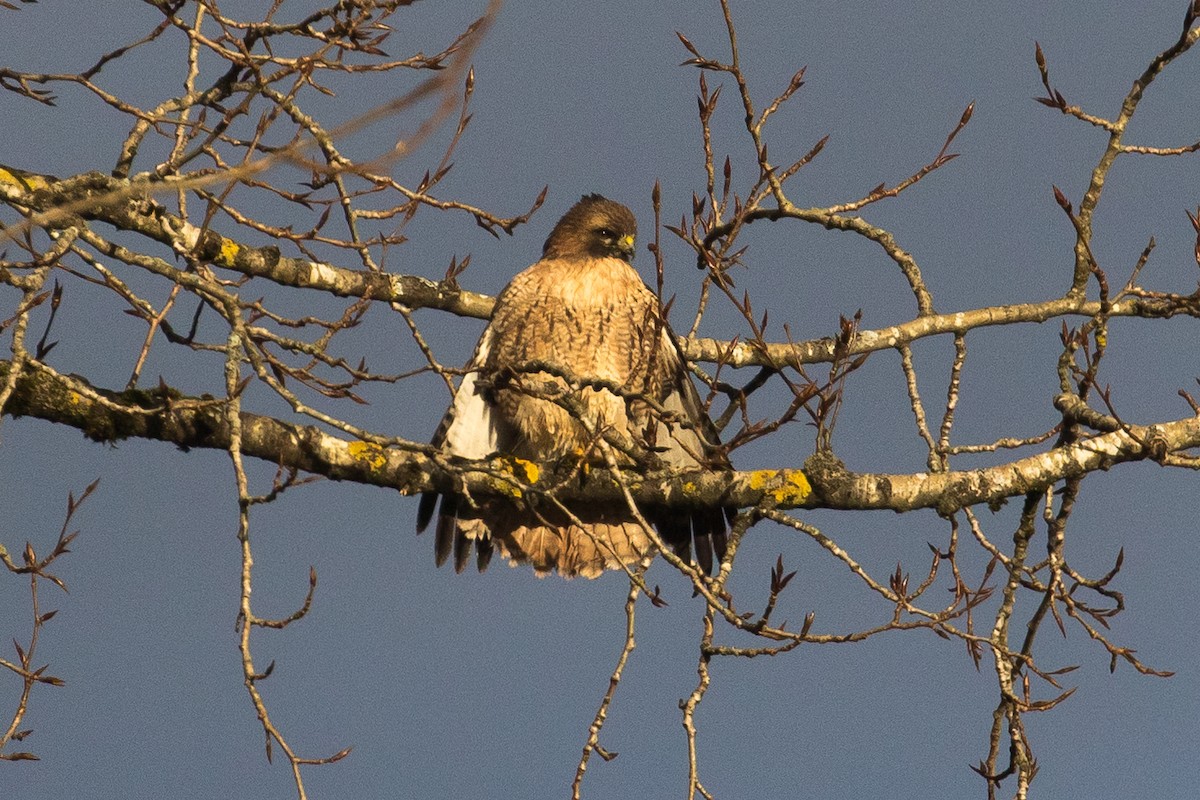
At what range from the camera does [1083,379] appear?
16.7 ft

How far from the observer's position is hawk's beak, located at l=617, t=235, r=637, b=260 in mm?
7258

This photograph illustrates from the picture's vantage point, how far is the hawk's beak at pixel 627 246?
7.26 m

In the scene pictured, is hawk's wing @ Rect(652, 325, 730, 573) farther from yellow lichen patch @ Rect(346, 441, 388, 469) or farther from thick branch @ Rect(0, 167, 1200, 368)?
yellow lichen patch @ Rect(346, 441, 388, 469)

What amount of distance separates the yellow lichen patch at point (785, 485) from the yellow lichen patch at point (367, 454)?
4.84 ft

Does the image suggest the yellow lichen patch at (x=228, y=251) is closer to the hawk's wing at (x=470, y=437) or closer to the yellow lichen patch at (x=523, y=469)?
the hawk's wing at (x=470, y=437)

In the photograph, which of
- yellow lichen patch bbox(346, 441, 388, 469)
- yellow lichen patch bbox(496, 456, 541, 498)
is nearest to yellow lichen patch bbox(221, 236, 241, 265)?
yellow lichen patch bbox(346, 441, 388, 469)

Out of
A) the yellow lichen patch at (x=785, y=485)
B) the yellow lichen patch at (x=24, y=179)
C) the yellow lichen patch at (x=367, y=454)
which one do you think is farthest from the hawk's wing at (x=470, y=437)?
the yellow lichen patch at (x=24, y=179)

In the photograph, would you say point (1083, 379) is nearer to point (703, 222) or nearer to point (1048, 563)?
point (1048, 563)

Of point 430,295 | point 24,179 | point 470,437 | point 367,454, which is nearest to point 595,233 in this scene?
point 430,295

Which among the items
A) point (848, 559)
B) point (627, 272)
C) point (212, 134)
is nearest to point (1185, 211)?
point (848, 559)

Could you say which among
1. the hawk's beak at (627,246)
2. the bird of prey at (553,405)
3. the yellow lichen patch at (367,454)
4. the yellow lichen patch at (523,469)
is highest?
the hawk's beak at (627,246)

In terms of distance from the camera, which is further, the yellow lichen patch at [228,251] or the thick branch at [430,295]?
the yellow lichen patch at [228,251]

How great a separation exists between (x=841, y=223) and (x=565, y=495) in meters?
1.90

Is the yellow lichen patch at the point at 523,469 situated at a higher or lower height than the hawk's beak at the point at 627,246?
lower
